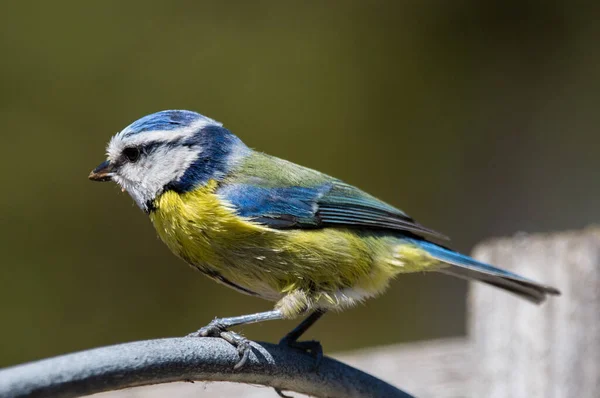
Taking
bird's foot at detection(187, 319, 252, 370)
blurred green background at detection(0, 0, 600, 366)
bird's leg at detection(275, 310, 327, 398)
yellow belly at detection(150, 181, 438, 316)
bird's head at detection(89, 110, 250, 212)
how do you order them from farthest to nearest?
blurred green background at detection(0, 0, 600, 366) < bird's head at detection(89, 110, 250, 212) < yellow belly at detection(150, 181, 438, 316) < bird's leg at detection(275, 310, 327, 398) < bird's foot at detection(187, 319, 252, 370)

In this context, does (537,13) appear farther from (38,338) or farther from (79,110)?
(38,338)

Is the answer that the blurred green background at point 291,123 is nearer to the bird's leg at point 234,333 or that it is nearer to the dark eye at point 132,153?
the dark eye at point 132,153

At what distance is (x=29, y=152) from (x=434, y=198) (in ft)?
7.32

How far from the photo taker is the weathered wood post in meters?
1.82

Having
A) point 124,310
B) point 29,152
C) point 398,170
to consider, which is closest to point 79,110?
point 29,152

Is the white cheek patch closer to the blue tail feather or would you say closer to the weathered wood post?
the blue tail feather

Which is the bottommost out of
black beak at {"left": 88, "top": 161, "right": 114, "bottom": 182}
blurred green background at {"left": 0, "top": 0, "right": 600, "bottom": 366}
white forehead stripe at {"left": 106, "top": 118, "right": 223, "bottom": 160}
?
black beak at {"left": 88, "top": 161, "right": 114, "bottom": 182}

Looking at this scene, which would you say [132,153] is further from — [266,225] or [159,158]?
[266,225]

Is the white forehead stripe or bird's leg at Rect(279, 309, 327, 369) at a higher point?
the white forehead stripe

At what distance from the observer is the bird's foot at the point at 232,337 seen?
1385 millimetres

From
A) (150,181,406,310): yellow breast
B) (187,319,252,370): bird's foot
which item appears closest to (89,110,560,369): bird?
(150,181,406,310): yellow breast

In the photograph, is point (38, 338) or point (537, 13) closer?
point (38, 338)

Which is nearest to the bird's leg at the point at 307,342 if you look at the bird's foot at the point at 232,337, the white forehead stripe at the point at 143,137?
the bird's foot at the point at 232,337

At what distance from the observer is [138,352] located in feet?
3.73
